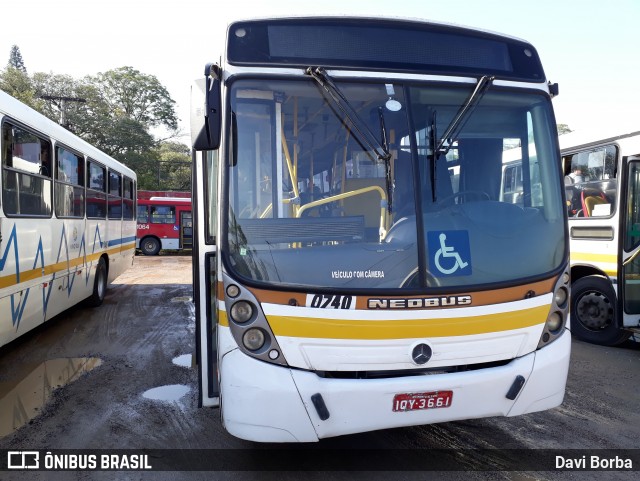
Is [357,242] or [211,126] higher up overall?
[211,126]

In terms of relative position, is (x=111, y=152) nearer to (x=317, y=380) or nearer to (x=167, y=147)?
(x=167, y=147)

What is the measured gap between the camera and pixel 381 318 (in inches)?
Result: 118

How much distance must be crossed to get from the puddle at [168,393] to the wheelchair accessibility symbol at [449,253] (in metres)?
3.01

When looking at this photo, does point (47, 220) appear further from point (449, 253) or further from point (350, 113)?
point (449, 253)

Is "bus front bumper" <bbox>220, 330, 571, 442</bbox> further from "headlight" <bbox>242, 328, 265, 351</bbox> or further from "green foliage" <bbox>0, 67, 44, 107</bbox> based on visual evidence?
"green foliage" <bbox>0, 67, 44, 107</bbox>

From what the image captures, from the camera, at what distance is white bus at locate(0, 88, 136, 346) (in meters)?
5.21

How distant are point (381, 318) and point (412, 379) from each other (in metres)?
0.43

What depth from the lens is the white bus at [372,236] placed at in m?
2.96

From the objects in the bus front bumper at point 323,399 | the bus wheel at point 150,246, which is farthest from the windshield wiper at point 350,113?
the bus wheel at point 150,246

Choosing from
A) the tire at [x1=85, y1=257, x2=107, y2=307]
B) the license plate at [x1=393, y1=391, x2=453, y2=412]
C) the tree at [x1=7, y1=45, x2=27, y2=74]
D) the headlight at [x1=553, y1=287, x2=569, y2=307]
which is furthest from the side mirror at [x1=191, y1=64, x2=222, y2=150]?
the tree at [x1=7, y1=45, x2=27, y2=74]

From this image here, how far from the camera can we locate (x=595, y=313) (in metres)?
6.85

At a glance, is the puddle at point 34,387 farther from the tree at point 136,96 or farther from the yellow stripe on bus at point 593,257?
the tree at point 136,96

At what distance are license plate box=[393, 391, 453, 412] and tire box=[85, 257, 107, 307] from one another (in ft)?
24.8

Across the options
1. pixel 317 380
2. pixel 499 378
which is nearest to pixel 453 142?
pixel 499 378
